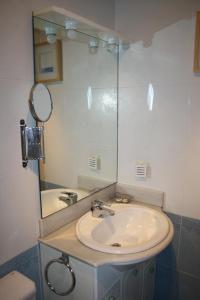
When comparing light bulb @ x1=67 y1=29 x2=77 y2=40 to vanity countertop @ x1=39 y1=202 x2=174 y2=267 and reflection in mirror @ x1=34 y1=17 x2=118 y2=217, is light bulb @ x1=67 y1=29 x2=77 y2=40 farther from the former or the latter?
vanity countertop @ x1=39 y1=202 x2=174 y2=267

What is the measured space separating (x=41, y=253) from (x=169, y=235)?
0.69 meters

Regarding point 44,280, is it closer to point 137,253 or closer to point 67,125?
point 137,253

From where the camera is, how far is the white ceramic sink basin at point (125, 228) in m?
1.29

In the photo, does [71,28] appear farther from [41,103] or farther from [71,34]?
[41,103]

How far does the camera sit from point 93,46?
160cm

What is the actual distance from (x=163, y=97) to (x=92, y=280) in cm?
113

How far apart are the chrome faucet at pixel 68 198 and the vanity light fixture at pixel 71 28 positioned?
2.98ft

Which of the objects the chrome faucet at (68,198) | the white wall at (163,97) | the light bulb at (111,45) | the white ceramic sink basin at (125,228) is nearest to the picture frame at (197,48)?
the white wall at (163,97)

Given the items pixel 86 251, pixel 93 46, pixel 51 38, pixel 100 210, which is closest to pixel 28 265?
pixel 86 251

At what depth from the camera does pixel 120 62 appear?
1.71 m

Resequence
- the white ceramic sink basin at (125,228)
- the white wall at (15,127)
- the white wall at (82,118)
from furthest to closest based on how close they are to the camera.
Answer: the white wall at (82,118) < the white ceramic sink basin at (125,228) < the white wall at (15,127)

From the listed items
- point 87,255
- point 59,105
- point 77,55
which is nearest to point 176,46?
point 77,55

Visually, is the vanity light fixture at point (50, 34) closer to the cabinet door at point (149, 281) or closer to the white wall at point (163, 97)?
the white wall at point (163, 97)

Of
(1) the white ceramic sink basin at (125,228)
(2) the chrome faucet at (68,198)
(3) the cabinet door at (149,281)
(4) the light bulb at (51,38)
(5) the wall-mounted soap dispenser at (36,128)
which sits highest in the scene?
(4) the light bulb at (51,38)
